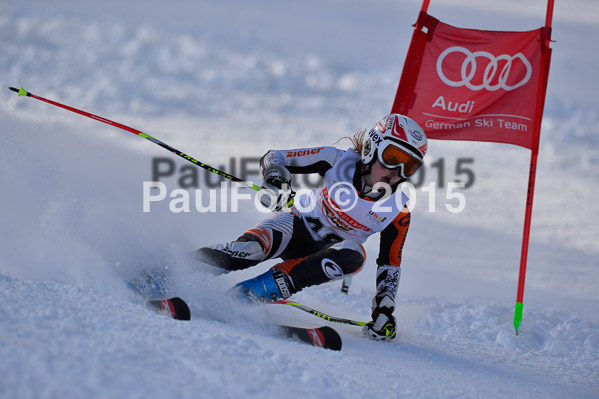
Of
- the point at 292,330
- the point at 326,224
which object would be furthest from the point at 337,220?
the point at 292,330

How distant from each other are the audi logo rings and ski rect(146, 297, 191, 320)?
3.34 meters

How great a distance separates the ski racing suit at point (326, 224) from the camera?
3665 millimetres

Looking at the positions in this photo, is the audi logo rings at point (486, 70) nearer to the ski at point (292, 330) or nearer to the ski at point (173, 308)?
the ski at point (292, 330)

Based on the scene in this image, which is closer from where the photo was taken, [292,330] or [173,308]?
[173,308]

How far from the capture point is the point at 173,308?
2834mm

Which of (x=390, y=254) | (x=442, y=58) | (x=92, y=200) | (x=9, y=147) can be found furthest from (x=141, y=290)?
(x=442, y=58)

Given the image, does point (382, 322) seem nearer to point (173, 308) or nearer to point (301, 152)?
point (301, 152)

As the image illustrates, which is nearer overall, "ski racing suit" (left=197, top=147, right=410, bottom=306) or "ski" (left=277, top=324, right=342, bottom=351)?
"ski" (left=277, top=324, right=342, bottom=351)

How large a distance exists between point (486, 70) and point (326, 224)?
224cm

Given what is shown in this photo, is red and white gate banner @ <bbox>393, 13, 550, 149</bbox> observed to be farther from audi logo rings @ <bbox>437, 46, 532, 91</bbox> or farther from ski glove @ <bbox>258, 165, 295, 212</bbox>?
ski glove @ <bbox>258, 165, 295, 212</bbox>

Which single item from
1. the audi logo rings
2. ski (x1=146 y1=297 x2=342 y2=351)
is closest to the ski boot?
ski (x1=146 y1=297 x2=342 y2=351)

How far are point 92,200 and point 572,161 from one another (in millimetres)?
14521

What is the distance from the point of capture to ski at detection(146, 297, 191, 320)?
2816 millimetres

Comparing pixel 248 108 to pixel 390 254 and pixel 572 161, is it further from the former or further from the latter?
pixel 390 254
